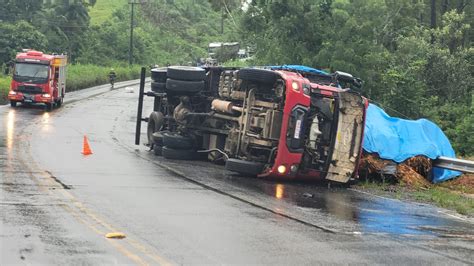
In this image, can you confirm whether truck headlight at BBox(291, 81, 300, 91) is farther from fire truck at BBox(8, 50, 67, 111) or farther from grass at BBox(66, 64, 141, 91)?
grass at BBox(66, 64, 141, 91)

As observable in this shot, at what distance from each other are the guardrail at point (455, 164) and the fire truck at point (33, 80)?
79.7 ft

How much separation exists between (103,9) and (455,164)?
12114cm

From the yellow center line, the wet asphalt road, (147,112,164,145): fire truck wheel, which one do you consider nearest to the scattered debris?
the wet asphalt road

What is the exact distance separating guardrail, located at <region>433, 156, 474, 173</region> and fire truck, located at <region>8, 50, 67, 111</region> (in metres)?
24.3

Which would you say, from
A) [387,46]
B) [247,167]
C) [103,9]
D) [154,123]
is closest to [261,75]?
[247,167]

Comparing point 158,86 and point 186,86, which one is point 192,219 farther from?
point 158,86

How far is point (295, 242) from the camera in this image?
802 cm

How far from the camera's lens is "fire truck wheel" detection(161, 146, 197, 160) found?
55.6ft

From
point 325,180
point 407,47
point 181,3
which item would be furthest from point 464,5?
point 181,3

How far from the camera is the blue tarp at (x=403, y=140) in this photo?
15378 mm

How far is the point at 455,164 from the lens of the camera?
15.0m

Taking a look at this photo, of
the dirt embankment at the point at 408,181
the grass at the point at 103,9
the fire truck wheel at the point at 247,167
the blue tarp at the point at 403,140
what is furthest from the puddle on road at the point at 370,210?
the grass at the point at 103,9

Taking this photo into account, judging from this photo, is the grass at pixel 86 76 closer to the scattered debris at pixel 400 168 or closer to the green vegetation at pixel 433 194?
the scattered debris at pixel 400 168

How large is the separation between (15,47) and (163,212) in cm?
5938
